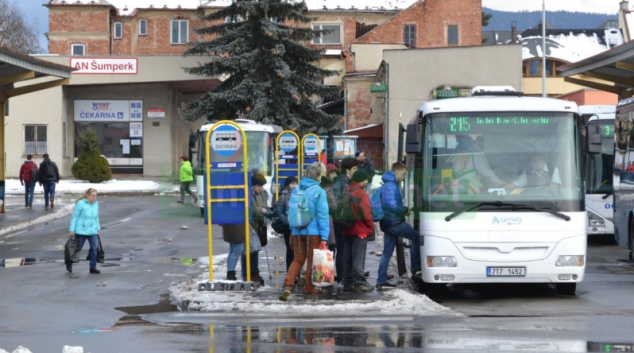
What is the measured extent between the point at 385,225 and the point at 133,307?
146 inches

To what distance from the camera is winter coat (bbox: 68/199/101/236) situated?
51.6 feet

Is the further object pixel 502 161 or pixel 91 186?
pixel 91 186

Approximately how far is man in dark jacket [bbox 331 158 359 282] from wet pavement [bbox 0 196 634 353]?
0.75 meters

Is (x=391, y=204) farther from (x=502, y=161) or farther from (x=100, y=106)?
(x=100, y=106)

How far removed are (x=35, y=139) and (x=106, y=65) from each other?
17.9 feet

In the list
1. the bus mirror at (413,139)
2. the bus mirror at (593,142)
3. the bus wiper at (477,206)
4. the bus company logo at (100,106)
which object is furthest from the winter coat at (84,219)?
the bus company logo at (100,106)

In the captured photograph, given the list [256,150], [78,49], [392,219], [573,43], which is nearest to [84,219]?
[392,219]

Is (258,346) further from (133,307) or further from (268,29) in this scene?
(268,29)

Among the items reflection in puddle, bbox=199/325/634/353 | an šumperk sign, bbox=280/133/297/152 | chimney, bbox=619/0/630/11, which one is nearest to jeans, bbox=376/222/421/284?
reflection in puddle, bbox=199/325/634/353

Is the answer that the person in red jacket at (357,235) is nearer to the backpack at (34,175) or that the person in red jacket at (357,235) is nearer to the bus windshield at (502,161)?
the bus windshield at (502,161)

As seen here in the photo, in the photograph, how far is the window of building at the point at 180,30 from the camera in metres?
70.6

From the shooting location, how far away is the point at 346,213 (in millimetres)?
12844

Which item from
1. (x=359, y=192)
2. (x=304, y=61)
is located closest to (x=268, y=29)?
(x=304, y=61)

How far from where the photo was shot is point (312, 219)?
12258 mm
